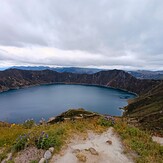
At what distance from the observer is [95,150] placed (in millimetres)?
9594

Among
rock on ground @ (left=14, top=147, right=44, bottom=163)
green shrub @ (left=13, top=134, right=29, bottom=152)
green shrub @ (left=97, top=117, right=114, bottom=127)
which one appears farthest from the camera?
green shrub @ (left=97, top=117, right=114, bottom=127)

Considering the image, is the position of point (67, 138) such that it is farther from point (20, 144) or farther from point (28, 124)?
point (28, 124)

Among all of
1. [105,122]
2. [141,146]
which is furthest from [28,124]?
[141,146]

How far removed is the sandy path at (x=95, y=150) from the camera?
338 inches

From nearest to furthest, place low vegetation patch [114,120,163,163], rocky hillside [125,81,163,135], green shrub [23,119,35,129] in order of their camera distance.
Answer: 1. low vegetation patch [114,120,163,163]
2. green shrub [23,119,35,129]
3. rocky hillside [125,81,163,135]

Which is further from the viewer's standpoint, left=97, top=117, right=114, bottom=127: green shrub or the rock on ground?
left=97, top=117, right=114, bottom=127: green shrub

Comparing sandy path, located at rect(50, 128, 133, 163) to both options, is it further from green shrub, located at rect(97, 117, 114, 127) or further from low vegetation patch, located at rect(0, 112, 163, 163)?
green shrub, located at rect(97, 117, 114, 127)

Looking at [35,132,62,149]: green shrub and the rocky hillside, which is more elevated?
[35,132,62,149]: green shrub

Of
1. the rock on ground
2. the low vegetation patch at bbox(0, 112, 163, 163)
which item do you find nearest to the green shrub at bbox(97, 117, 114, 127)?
the low vegetation patch at bbox(0, 112, 163, 163)

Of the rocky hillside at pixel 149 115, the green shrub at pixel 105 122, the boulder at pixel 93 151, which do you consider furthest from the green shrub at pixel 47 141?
the rocky hillside at pixel 149 115

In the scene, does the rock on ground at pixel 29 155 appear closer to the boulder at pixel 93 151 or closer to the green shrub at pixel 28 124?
the boulder at pixel 93 151

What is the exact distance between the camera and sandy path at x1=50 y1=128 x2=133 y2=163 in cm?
858

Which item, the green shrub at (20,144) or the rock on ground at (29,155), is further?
the green shrub at (20,144)

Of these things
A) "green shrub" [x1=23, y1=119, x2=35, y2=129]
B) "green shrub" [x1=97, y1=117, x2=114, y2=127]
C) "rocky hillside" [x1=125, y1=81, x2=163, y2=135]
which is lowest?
"rocky hillside" [x1=125, y1=81, x2=163, y2=135]
